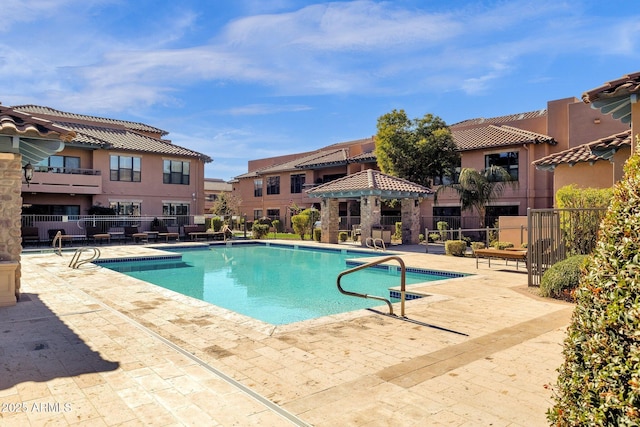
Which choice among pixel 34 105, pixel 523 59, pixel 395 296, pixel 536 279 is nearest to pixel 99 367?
pixel 395 296

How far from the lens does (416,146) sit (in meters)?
25.5

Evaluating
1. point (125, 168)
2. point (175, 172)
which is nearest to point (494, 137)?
point (175, 172)

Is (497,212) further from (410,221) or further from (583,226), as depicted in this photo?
(583,226)

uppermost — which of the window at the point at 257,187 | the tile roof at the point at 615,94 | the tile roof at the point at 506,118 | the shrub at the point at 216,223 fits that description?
the tile roof at the point at 506,118

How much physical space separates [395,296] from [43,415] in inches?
302

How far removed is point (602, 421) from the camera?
1905mm

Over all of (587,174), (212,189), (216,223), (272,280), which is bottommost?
(272,280)

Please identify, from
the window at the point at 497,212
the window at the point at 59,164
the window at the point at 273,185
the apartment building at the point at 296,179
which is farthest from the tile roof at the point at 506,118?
the window at the point at 59,164

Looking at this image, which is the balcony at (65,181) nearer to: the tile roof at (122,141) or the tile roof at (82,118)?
the tile roof at (122,141)

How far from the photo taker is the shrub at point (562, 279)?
820 centimetres

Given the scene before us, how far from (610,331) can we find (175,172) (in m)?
31.7

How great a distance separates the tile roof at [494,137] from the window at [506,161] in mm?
869

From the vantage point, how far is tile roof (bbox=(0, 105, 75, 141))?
7.27m

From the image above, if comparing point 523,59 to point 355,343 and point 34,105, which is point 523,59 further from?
point 34,105
